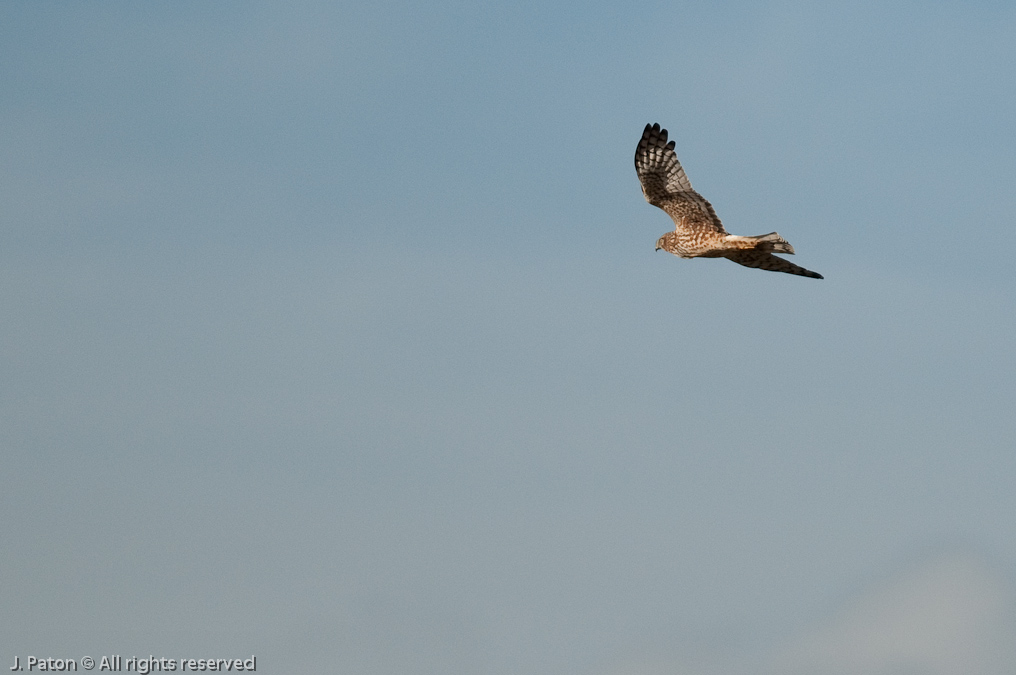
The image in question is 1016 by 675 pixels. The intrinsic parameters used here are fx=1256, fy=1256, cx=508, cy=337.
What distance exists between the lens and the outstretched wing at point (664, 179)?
105 feet

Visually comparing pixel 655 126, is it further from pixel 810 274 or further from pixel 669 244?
pixel 810 274

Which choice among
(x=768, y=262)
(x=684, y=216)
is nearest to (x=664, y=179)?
(x=684, y=216)

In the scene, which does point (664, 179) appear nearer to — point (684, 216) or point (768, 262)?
point (684, 216)

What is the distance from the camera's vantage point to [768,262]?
3105cm

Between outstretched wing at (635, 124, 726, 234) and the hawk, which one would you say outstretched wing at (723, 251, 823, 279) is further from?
outstretched wing at (635, 124, 726, 234)

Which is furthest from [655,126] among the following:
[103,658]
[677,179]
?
[103,658]

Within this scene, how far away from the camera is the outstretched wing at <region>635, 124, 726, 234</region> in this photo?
105 ft

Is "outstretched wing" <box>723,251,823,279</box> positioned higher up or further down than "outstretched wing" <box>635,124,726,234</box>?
further down

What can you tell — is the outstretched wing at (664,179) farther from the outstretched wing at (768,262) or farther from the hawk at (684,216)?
the outstretched wing at (768,262)

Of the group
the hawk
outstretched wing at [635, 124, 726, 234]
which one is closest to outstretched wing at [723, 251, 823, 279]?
the hawk

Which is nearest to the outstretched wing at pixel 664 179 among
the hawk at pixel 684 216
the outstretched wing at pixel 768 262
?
the hawk at pixel 684 216

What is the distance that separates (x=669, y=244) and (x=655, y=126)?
328 cm

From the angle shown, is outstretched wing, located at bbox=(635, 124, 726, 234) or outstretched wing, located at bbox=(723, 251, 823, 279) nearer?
outstretched wing, located at bbox=(723, 251, 823, 279)

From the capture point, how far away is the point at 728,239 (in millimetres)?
30484
